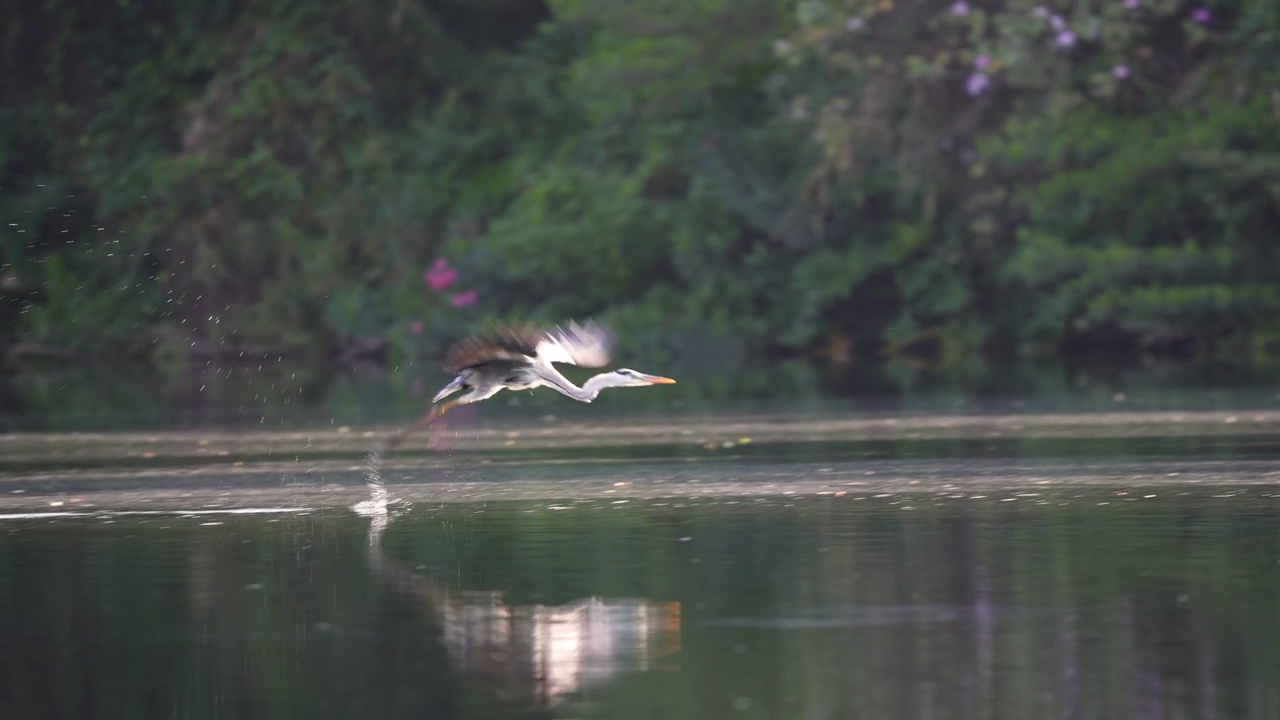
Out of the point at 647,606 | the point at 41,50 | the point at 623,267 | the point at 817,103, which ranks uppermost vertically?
the point at 41,50

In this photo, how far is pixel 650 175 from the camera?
43344mm

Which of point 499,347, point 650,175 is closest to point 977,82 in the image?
point 650,175

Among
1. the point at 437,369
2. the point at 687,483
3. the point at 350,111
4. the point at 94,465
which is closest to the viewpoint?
the point at 687,483

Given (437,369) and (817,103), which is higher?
Answer: (817,103)

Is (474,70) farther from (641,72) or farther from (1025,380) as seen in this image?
(1025,380)

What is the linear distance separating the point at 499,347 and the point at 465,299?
28.3 m

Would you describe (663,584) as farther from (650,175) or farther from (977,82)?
(650,175)

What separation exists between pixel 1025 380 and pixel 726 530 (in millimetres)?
17228

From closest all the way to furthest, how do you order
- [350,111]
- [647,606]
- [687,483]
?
[647,606]
[687,483]
[350,111]

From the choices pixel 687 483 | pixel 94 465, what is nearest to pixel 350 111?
pixel 94 465

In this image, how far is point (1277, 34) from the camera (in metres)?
36.9

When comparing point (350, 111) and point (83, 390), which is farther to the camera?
point (350, 111)

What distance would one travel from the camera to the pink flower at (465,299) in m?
44.2

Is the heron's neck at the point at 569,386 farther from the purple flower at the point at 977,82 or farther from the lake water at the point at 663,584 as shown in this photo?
the purple flower at the point at 977,82
